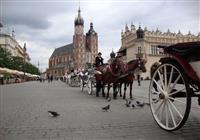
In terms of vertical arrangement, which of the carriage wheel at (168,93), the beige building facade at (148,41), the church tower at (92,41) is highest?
the church tower at (92,41)

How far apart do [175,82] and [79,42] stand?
15815 cm

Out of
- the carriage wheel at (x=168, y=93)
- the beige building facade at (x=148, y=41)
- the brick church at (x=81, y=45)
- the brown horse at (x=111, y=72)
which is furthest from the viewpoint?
the brick church at (x=81, y=45)

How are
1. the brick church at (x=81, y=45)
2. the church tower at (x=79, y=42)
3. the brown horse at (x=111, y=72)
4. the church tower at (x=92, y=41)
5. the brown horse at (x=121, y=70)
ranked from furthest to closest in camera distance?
the church tower at (x=92, y=41)
the brick church at (x=81, y=45)
the church tower at (x=79, y=42)
the brown horse at (x=111, y=72)
the brown horse at (x=121, y=70)

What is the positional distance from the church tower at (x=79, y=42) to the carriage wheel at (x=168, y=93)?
152m

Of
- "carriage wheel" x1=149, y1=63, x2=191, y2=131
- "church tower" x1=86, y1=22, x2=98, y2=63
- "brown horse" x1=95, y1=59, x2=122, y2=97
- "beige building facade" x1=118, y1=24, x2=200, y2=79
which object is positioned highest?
"church tower" x1=86, y1=22, x2=98, y2=63

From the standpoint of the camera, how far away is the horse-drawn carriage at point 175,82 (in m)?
5.67

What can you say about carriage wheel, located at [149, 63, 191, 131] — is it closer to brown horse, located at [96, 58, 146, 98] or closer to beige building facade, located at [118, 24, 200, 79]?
brown horse, located at [96, 58, 146, 98]

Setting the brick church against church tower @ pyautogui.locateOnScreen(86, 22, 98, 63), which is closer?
the brick church

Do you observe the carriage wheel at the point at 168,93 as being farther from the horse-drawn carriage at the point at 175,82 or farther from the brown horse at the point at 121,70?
the brown horse at the point at 121,70

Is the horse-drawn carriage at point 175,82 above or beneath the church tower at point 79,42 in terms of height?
beneath

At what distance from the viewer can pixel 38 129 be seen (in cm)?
673

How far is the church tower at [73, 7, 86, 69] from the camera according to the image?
160125 mm

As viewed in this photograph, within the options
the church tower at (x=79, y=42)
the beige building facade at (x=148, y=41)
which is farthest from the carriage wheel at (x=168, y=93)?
the church tower at (x=79, y=42)

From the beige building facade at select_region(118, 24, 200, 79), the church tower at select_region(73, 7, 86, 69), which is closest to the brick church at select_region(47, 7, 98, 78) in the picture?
the church tower at select_region(73, 7, 86, 69)
